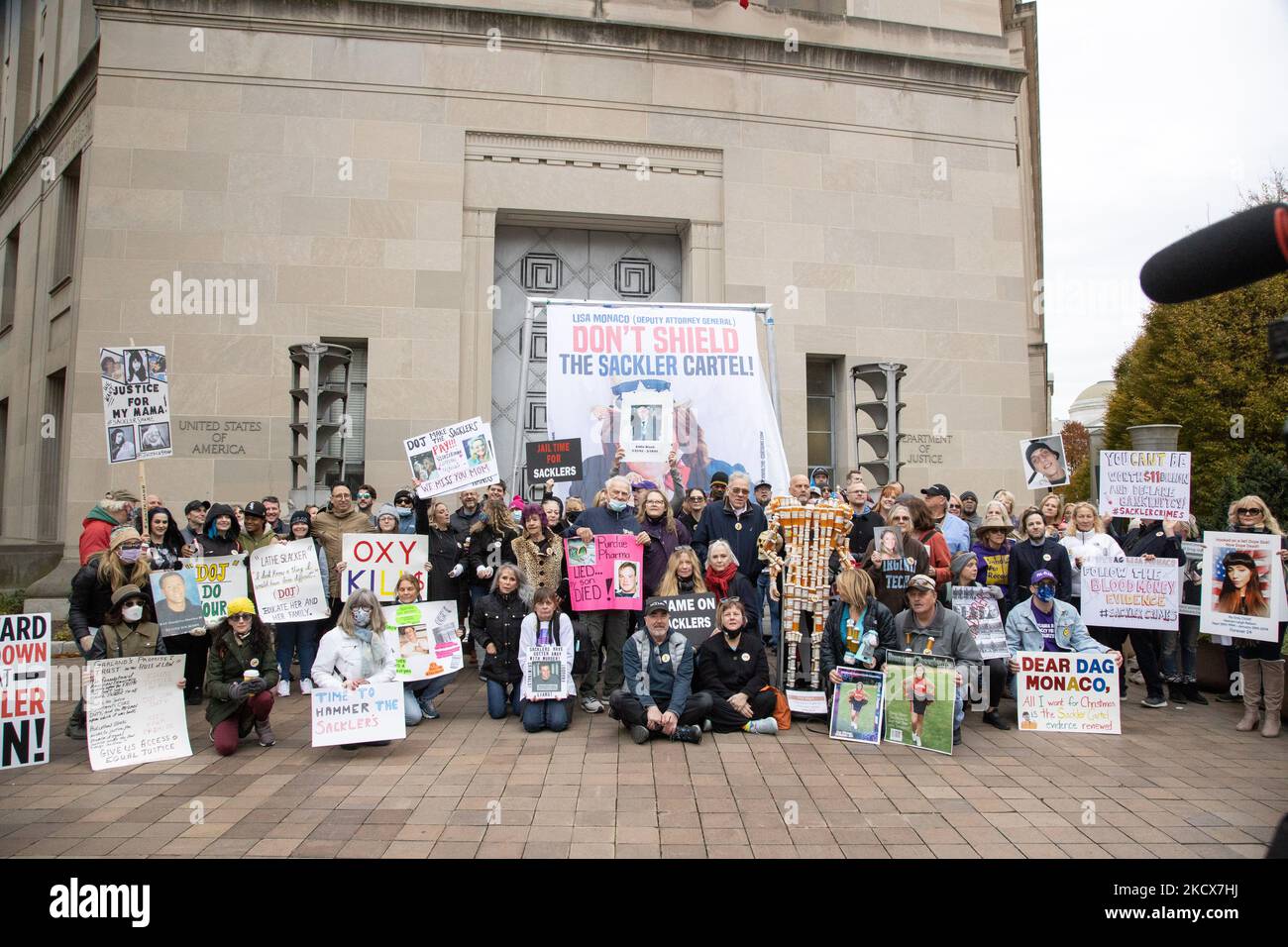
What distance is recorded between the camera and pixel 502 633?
7.79 metres

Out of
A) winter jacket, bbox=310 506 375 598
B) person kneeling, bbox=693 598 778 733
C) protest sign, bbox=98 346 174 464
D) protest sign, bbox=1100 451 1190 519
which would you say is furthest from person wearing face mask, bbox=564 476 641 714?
protest sign, bbox=1100 451 1190 519

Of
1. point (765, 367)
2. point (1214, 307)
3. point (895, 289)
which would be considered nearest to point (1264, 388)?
point (1214, 307)

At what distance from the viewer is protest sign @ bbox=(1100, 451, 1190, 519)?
878 centimetres

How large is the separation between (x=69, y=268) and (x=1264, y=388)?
28971 mm

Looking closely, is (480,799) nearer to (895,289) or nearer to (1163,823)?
(1163,823)

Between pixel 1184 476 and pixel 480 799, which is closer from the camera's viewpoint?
pixel 480 799

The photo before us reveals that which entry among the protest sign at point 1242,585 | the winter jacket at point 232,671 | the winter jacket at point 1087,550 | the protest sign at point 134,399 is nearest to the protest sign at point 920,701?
the winter jacket at point 1087,550

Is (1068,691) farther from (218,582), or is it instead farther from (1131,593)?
(218,582)

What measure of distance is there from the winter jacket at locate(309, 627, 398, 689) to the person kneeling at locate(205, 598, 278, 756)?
0.44 m

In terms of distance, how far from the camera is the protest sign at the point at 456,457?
31.4ft

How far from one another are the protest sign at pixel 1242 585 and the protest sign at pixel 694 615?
4.66 m

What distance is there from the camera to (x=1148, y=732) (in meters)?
7.40

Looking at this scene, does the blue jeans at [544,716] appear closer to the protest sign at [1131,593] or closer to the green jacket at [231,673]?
the green jacket at [231,673]

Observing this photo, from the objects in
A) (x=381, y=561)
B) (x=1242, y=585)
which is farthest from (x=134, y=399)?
(x=1242, y=585)
